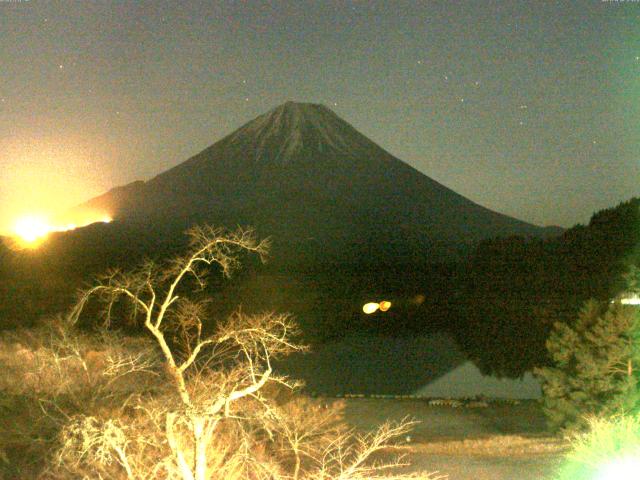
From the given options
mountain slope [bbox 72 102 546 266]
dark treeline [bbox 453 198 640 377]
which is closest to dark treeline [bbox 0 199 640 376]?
dark treeline [bbox 453 198 640 377]

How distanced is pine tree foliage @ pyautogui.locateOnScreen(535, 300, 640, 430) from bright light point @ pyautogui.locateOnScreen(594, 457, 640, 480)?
19.1ft

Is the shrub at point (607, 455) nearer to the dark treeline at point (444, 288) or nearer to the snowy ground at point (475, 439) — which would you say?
the snowy ground at point (475, 439)

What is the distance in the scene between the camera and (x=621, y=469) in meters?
8.50

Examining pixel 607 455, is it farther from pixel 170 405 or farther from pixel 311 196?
pixel 311 196

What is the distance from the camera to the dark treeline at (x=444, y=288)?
39875 mm

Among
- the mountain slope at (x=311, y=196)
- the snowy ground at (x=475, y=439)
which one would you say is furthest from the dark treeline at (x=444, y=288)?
the mountain slope at (x=311, y=196)

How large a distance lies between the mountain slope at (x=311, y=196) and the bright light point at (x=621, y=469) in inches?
3861

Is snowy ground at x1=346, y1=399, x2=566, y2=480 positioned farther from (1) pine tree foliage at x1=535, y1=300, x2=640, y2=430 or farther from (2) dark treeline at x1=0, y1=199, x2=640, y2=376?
(2) dark treeline at x1=0, y1=199, x2=640, y2=376

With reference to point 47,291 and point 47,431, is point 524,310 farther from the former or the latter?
point 47,431

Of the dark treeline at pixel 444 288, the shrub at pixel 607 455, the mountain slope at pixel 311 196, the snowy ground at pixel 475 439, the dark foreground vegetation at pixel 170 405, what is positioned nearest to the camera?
the dark foreground vegetation at pixel 170 405

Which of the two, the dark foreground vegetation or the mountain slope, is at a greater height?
the mountain slope

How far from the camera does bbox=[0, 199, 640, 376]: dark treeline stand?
3988cm

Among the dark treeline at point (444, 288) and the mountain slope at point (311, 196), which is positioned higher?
the mountain slope at point (311, 196)

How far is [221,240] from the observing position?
20.2ft
